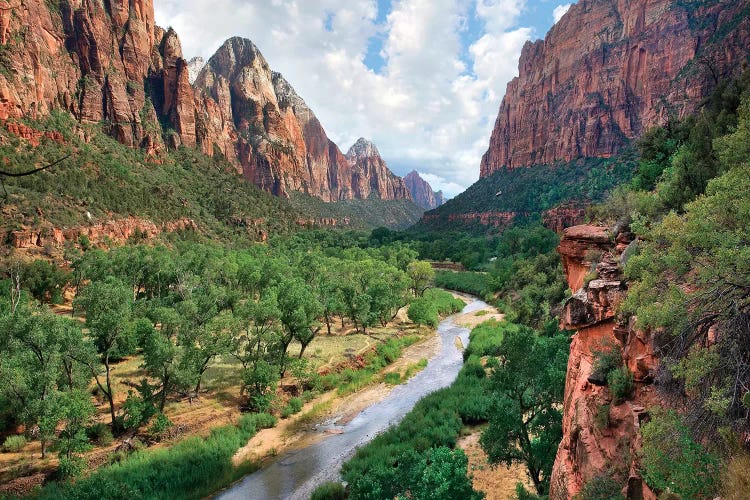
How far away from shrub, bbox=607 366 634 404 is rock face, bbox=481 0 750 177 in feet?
251

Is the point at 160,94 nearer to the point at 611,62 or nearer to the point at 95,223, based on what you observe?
the point at 95,223

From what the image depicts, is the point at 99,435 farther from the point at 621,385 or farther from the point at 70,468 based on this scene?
the point at 621,385

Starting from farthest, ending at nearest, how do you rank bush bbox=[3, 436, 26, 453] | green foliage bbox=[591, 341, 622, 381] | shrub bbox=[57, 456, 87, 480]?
bush bbox=[3, 436, 26, 453] < shrub bbox=[57, 456, 87, 480] < green foliage bbox=[591, 341, 622, 381]

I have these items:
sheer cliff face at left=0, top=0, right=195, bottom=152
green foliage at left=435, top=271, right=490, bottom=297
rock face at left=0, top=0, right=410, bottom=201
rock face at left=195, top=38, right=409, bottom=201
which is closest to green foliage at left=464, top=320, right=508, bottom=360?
green foliage at left=435, top=271, right=490, bottom=297

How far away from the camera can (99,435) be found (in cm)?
2058

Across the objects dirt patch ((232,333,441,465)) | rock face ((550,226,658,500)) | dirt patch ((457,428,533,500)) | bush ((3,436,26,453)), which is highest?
rock face ((550,226,658,500))

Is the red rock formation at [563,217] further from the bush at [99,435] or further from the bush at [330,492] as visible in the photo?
the bush at [99,435]

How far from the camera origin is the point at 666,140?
36969 millimetres

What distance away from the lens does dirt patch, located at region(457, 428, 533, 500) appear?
1661 centimetres

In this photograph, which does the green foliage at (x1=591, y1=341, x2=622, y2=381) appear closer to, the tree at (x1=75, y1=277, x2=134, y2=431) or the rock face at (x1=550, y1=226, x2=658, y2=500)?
the rock face at (x1=550, y1=226, x2=658, y2=500)

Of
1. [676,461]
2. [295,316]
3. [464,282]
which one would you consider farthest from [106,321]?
[464,282]

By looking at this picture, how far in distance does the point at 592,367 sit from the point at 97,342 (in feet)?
83.1

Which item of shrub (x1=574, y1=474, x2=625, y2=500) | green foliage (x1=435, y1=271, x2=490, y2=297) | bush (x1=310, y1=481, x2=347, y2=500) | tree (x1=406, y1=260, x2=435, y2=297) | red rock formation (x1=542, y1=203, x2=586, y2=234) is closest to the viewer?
shrub (x1=574, y1=474, x2=625, y2=500)

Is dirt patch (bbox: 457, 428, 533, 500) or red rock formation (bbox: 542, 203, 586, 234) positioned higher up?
red rock formation (bbox: 542, 203, 586, 234)
